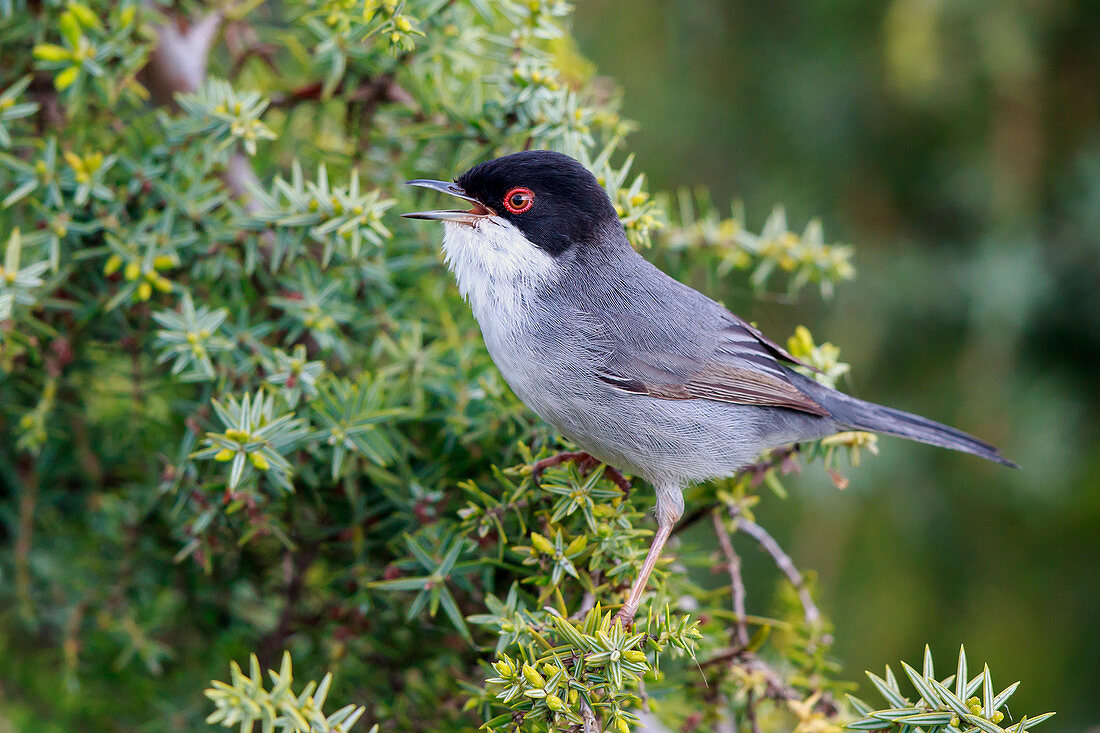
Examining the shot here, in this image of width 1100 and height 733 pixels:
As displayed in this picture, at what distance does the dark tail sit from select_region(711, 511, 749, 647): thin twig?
605mm

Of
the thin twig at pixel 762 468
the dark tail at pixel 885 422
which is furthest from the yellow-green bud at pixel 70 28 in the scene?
the dark tail at pixel 885 422

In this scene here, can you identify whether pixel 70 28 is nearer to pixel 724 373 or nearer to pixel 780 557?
pixel 724 373

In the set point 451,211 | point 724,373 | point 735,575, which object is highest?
point 451,211

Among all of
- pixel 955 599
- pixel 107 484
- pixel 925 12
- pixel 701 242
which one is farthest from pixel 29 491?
pixel 955 599

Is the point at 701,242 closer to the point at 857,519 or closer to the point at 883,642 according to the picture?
the point at 857,519

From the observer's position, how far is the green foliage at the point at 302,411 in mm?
2102

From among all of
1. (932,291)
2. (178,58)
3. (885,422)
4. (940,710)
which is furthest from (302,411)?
(932,291)

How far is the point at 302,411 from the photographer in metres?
2.15

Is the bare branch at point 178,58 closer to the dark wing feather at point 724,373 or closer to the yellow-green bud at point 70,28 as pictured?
the yellow-green bud at point 70,28

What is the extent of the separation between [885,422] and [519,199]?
4.63 feet

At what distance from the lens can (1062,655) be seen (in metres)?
4.07

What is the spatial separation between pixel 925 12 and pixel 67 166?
126 inches

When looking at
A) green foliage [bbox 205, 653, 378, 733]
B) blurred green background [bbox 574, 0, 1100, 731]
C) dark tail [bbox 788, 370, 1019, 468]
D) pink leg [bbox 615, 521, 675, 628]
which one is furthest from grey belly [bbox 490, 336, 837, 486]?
blurred green background [bbox 574, 0, 1100, 731]

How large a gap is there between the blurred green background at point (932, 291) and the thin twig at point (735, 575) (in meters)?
1.90
